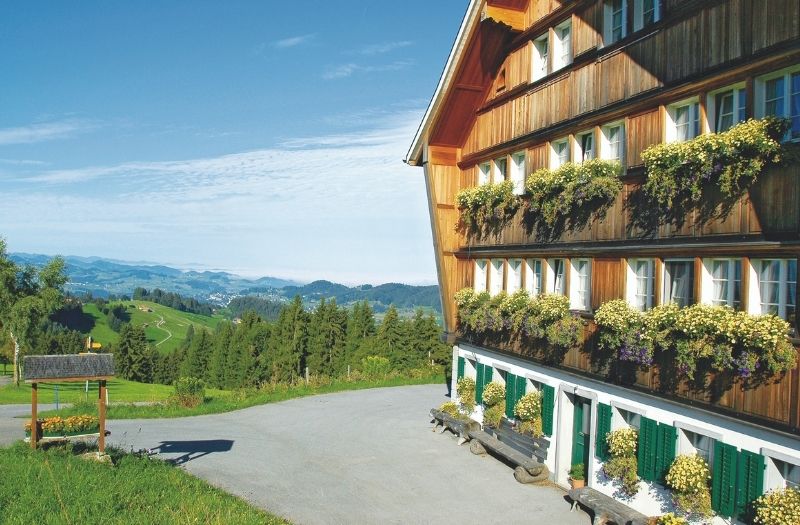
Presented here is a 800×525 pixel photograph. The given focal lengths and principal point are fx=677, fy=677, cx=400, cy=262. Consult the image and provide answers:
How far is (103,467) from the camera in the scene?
15070 millimetres

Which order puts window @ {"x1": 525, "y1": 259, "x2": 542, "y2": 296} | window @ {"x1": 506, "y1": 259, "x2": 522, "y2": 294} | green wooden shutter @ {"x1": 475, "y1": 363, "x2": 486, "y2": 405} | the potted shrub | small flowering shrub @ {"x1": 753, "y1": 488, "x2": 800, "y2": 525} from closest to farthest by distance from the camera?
small flowering shrub @ {"x1": 753, "y1": 488, "x2": 800, "y2": 525} < the potted shrub < window @ {"x1": 525, "y1": 259, "x2": 542, "y2": 296} < window @ {"x1": 506, "y1": 259, "x2": 522, "y2": 294} < green wooden shutter @ {"x1": 475, "y1": 363, "x2": 486, "y2": 405}

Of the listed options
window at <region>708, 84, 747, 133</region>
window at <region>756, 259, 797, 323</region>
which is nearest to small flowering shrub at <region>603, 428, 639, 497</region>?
window at <region>756, 259, 797, 323</region>

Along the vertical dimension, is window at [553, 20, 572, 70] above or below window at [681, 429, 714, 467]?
above

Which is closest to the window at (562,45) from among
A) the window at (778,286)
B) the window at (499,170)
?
the window at (499,170)

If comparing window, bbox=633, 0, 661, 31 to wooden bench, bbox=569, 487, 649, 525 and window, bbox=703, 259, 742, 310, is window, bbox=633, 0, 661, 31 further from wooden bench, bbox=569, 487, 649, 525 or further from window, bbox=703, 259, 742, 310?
wooden bench, bbox=569, 487, 649, 525

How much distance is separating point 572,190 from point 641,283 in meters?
2.82

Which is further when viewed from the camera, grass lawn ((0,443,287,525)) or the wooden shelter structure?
the wooden shelter structure

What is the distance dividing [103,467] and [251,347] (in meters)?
59.6

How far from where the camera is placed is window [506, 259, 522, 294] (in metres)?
19.3

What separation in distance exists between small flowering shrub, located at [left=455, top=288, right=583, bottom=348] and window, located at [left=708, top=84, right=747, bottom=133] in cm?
542

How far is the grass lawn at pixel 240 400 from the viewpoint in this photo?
87.4ft

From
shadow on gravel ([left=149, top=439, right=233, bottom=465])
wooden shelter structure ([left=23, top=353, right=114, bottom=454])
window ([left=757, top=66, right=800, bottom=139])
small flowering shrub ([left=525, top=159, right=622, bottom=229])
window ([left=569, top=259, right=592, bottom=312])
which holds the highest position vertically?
window ([left=757, top=66, right=800, bottom=139])

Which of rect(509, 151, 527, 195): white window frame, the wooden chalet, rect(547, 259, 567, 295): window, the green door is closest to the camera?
the wooden chalet

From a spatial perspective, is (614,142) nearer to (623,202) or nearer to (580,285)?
(623,202)
